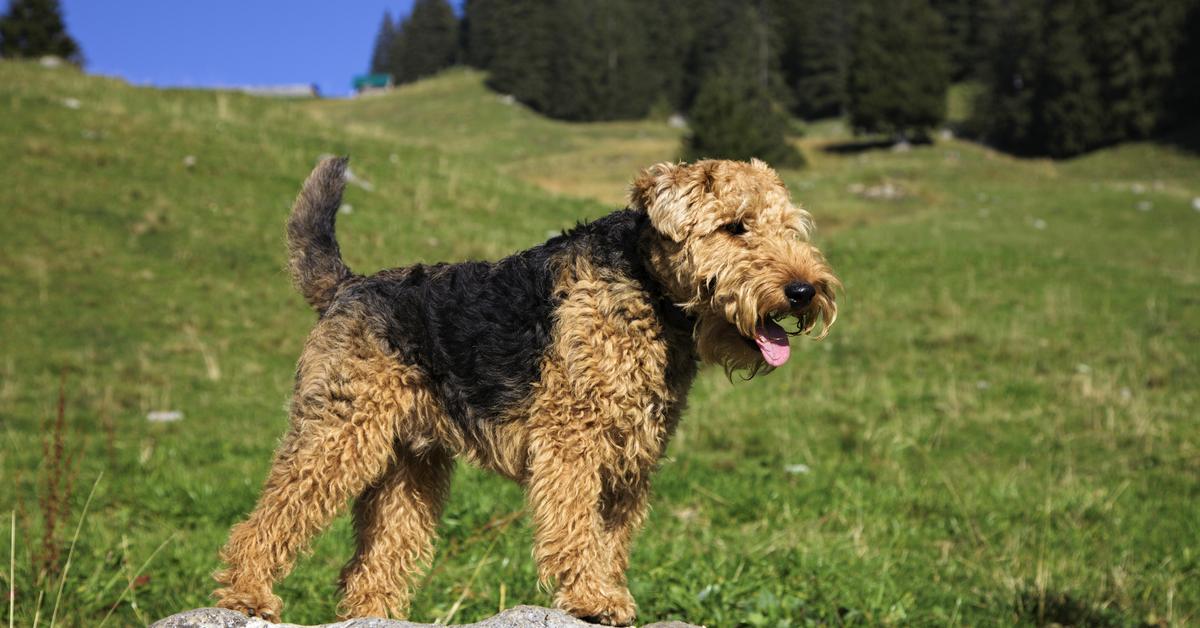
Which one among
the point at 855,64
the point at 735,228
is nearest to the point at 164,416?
the point at 735,228

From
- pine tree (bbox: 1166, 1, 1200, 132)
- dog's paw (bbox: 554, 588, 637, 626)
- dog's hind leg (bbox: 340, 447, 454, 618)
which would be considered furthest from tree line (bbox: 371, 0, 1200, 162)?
dog's paw (bbox: 554, 588, 637, 626)

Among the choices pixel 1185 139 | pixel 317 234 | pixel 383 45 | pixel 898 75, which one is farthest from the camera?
pixel 383 45

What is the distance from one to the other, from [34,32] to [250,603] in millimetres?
49351

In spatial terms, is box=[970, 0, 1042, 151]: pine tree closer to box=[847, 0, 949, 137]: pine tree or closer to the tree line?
the tree line

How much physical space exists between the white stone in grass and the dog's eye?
8.91m

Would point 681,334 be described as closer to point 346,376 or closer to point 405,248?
point 346,376

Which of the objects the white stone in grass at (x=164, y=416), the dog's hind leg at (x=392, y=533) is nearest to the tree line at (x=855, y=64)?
the white stone in grass at (x=164, y=416)

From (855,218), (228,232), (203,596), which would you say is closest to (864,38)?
(855,218)

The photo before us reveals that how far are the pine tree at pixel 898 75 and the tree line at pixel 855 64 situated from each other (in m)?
0.11

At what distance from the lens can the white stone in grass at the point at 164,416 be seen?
10617 millimetres

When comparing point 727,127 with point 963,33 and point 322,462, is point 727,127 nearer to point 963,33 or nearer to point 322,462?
point 322,462

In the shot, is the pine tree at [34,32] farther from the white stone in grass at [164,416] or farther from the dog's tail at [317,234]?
the dog's tail at [317,234]

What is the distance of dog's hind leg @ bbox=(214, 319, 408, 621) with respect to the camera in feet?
13.1

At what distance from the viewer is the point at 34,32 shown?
1718 inches
